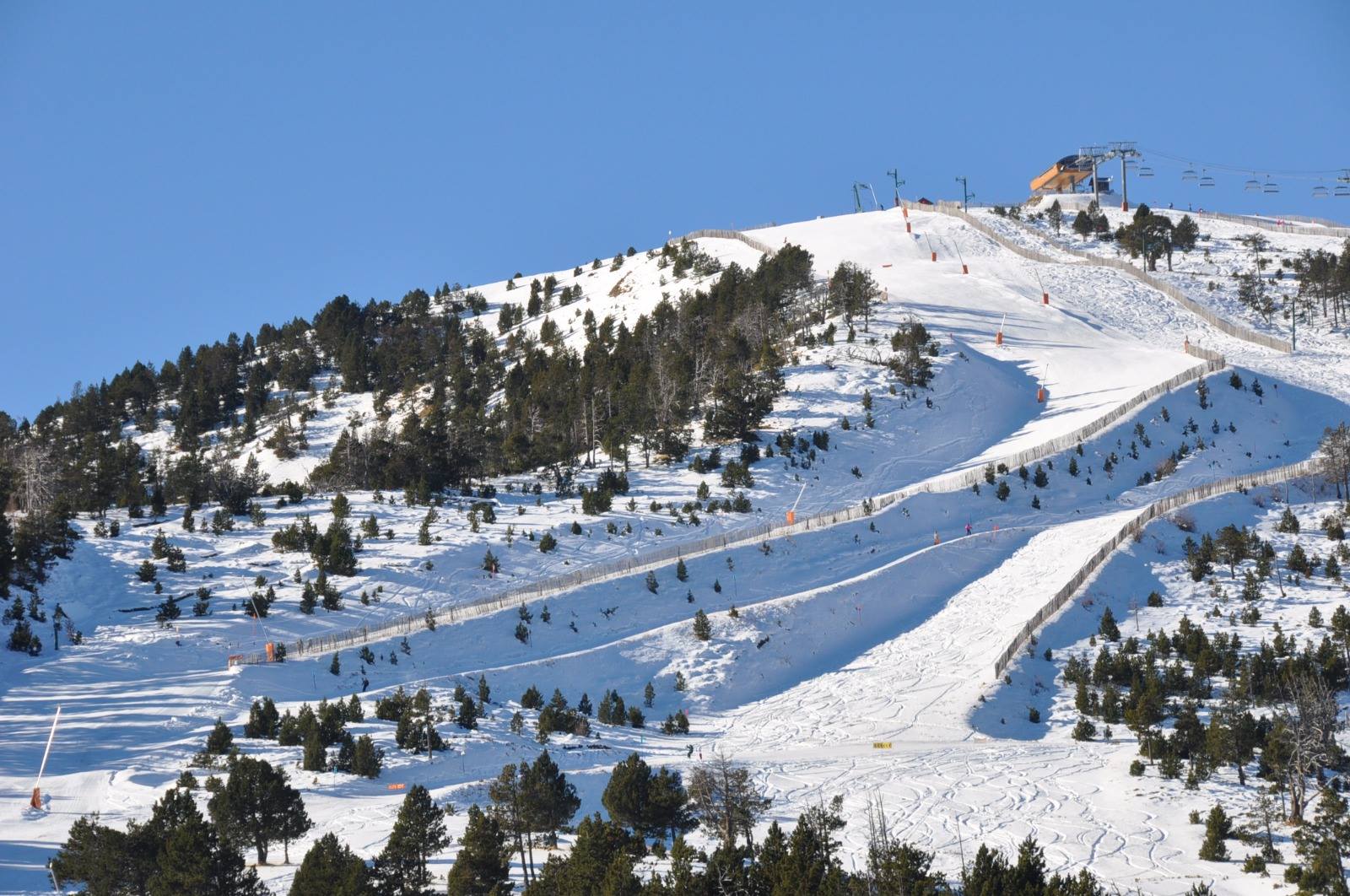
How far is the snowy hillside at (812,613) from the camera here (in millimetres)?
28578

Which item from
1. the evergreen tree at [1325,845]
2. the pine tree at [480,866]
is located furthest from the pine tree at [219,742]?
the evergreen tree at [1325,845]

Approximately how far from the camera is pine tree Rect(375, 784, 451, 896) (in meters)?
21.7

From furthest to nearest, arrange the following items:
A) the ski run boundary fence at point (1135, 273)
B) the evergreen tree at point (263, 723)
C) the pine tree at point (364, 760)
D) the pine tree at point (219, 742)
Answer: the ski run boundary fence at point (1135, 273) → the evergreen tree at point (263, 723) → the pine tree at point (219, 742) → the pine tree at point (364, 760)

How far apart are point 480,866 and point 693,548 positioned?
79.0 ft

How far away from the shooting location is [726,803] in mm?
23766

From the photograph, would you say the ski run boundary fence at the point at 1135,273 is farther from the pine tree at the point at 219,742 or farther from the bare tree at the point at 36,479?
the bare tree at the point at 36,479

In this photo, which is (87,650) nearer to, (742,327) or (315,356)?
(742,327)

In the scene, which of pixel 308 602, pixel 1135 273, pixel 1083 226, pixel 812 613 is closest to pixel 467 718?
pixel 308 602

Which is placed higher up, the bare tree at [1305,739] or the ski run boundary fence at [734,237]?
the ski run boundary fence at [734,237]

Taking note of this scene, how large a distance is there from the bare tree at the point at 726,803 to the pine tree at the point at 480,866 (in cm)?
427

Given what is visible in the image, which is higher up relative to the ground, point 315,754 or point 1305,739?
point 1305,739

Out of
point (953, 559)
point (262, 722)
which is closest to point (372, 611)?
point (262, 722)

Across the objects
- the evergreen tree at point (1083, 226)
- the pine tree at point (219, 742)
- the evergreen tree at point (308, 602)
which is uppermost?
the evergreen tree at point (1083, 226)

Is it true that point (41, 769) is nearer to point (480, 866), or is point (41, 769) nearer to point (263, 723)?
point (263, 723)
